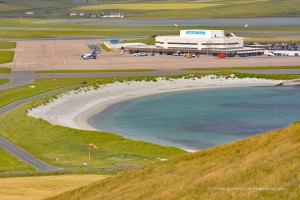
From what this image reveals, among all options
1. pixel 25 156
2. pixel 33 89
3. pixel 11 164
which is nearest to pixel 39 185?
pixel 11 164

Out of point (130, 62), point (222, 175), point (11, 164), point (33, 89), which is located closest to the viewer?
point (222, 175)

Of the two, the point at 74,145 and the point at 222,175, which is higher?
the point at 222,175

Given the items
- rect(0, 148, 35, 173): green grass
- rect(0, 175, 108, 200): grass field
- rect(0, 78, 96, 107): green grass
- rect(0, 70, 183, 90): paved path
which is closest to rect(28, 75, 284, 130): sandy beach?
rect(0, 78, 96, 107): green grass

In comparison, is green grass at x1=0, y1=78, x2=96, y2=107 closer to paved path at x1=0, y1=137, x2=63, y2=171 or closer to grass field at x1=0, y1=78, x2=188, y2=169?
grass field at x1=0, y1=78, x2=188, y2=169

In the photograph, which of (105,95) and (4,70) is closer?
(105,95)

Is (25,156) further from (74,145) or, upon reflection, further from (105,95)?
(105,95)

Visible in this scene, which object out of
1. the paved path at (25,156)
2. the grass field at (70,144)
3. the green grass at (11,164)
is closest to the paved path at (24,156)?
the paved path at (25,156)

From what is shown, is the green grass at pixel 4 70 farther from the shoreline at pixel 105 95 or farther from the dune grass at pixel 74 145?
the dune grass at pixel 74 145
